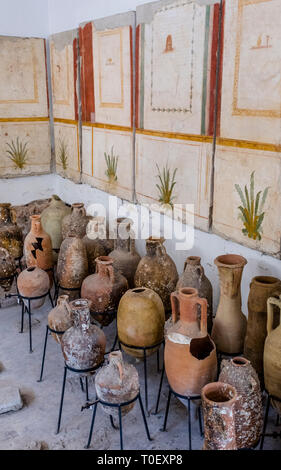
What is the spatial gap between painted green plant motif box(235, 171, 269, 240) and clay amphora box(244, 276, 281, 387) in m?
0.31

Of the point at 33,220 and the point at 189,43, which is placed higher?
the point at 189,43

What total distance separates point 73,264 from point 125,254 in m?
0.39

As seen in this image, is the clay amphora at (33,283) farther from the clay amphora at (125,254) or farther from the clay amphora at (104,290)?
the clay amphora at (125,254)

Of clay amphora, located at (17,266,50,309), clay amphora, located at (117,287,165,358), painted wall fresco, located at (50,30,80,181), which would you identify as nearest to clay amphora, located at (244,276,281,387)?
clay amphora, located at (117,287,165,358)

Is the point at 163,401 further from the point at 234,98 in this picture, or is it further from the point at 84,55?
the point at 84,55

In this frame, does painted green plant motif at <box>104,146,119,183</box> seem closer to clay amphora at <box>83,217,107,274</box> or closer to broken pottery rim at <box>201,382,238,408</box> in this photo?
clay amphora at <box>83,217,107,274</box>

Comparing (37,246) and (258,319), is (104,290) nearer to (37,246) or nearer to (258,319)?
(37,246)

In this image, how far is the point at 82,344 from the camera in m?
2.34

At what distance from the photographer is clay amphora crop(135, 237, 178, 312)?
2.86m

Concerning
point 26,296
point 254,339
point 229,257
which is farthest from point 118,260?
point 254,339

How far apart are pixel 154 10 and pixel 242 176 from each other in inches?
53.6

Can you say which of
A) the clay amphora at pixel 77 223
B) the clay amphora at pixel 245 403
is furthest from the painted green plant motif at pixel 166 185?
the clay amphora at pixel 245 403

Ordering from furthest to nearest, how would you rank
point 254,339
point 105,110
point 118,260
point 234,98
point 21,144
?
point 21,144
point 105,110
point 118,260
point 234,98
point 254,339

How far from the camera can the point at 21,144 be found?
470 cm
